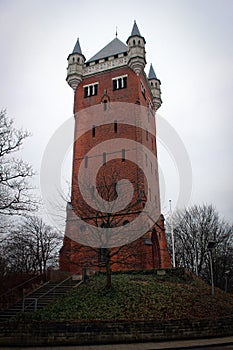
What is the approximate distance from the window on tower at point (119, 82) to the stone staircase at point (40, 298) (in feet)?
67.6

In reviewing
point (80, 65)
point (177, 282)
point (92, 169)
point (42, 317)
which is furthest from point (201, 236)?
point (42, 317)

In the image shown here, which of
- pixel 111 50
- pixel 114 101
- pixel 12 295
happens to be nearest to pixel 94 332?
pixel 12 295

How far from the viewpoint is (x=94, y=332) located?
11.8 m

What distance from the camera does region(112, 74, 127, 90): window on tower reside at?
33281 mm

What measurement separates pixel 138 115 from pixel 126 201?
39.8ft

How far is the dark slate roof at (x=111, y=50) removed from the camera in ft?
119

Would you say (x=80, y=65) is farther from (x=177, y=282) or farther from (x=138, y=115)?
(x=177, y=282)

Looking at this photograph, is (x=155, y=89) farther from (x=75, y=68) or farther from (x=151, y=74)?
(x=75, y=68)

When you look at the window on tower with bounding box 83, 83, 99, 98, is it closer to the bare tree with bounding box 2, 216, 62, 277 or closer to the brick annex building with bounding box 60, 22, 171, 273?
the brick annex building with bounding box 60, 22, 171, 273

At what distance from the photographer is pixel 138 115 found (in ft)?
103

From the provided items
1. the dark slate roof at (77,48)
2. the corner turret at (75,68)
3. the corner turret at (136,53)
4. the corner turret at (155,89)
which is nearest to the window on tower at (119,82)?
the corner turret at (136,53)

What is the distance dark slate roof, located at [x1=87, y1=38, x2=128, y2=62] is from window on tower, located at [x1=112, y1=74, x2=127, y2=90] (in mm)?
3843

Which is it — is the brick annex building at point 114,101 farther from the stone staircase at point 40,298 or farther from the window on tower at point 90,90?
the stone staircase at point 40,298

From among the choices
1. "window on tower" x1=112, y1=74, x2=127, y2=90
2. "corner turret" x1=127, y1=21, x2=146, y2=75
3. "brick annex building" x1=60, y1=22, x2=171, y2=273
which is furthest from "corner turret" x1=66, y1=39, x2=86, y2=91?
"corner turret" x1=127, y1=21, x2=146, y2=75
